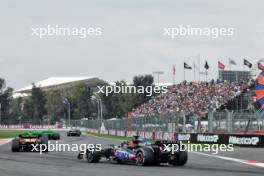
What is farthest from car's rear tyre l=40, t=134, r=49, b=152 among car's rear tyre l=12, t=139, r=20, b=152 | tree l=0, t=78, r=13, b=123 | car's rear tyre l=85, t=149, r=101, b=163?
tree l=0, t=78, r=13, b=123

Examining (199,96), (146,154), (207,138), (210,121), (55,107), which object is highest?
(55,107)

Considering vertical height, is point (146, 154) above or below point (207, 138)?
below

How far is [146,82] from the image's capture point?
84688 millimetres

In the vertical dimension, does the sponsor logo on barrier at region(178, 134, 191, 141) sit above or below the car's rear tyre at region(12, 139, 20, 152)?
above

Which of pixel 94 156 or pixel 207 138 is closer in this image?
pixel 94 156

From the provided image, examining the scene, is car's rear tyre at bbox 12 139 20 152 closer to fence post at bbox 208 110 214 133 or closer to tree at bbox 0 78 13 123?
fence post at bbox 208 110 214 133

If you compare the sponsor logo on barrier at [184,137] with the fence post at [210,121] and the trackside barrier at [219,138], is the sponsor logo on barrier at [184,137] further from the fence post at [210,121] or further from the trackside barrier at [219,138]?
the fence post at [210,121]

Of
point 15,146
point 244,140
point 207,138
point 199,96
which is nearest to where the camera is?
point 15,146

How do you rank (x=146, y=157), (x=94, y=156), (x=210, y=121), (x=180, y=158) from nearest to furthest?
(x=146, y=157)
(x=180, y=158)
(x=94, y=156)
(x=210, y=121)

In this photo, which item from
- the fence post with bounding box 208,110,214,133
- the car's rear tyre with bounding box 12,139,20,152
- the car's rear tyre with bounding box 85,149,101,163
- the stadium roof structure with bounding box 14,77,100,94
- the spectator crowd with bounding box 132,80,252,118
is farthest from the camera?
the stadium roof structure with bounding box 14,77,100,94

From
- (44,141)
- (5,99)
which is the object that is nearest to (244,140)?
(44,141)

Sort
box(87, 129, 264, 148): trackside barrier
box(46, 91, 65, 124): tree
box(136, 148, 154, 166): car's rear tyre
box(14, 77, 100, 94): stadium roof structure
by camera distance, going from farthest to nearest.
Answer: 1. box(14, 77, 100, 94): stadium roof structure
2. box(46, 91, 65, 124): tree
3. box(87, 129, 264, 148): trackside barrier
4. box(136, 148, 154, 166): car's rear tyre

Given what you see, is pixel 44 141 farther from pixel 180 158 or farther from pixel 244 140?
pixel 180 158

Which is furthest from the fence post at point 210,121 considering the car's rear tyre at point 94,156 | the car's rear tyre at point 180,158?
the car's rear tyre at point 180,158
